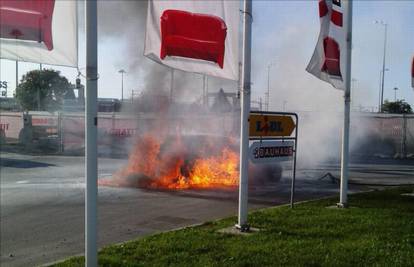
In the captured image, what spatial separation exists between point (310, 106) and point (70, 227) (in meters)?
15.3

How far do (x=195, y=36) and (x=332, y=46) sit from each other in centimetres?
390

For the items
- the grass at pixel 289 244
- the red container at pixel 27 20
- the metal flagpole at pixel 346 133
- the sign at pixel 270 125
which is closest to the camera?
the red container at pixel 27 20

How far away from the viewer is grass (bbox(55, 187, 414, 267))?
5066 mm

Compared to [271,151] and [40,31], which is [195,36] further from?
[271,151]

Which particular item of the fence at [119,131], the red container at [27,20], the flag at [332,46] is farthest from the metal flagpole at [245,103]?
the fence at [119,131]

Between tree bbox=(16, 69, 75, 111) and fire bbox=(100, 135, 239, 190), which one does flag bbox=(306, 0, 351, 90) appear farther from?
tree bbox=(16, 69, 75, 111)

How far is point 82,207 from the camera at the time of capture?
936 cm

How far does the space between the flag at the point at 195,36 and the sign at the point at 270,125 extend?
132 centimetres

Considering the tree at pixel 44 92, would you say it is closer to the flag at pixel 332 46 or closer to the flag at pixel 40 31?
the flag at pixel 332 46

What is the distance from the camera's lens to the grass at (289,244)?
507 cm

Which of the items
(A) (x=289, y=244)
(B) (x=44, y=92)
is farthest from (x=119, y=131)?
(A) (x=289, y=244)

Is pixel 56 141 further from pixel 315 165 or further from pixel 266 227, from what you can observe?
pixel 266 227

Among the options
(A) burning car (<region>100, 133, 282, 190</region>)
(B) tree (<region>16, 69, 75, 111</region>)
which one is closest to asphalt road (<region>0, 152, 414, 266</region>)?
(A) burning car (<region>100, 133, 282, 190</region>)

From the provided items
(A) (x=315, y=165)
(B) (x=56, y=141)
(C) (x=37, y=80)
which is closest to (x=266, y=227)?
(A) (x=315, y=165)
